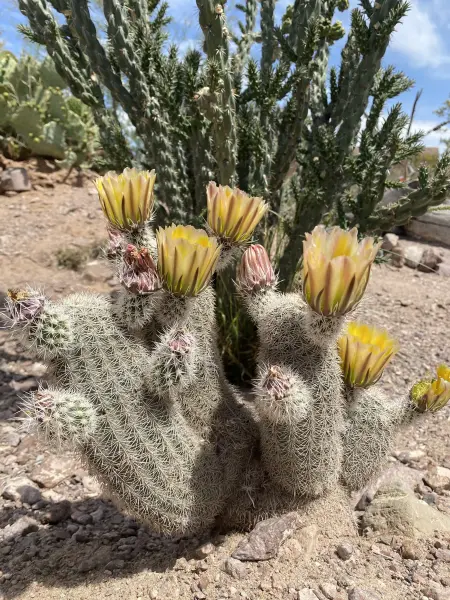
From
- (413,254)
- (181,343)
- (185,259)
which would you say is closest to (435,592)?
(181,343)

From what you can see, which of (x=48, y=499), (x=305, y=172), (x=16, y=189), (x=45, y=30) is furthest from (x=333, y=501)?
(x=16, y=189)

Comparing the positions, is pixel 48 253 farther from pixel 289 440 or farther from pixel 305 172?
pixel 289 440

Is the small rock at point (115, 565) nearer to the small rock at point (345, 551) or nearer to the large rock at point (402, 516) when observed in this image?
the small rock at point (345, 551)

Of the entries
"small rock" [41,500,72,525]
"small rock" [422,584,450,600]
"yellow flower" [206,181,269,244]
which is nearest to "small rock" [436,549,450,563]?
"small rock" [422,584,450,600]

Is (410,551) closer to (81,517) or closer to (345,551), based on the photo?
(345,551)

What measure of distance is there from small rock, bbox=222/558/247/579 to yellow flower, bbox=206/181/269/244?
93 cm

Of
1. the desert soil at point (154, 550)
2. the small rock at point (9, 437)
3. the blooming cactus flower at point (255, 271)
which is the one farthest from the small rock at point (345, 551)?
the small rock at point (9, 437)

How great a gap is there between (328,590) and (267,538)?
8.4 inches

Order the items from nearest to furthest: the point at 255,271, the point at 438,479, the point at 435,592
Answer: the point at 435,592 → the point at 255,271 → the point at 438,479

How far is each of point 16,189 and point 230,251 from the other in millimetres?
4261

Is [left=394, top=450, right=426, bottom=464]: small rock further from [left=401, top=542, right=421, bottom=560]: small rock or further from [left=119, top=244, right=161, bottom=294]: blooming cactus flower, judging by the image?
[left=119, top=244, right=161, bottom=294]: blooming cactus flower

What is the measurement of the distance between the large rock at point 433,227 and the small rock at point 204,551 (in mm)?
4797

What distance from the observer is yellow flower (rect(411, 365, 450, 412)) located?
1484 millimetres

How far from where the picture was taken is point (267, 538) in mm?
1456
